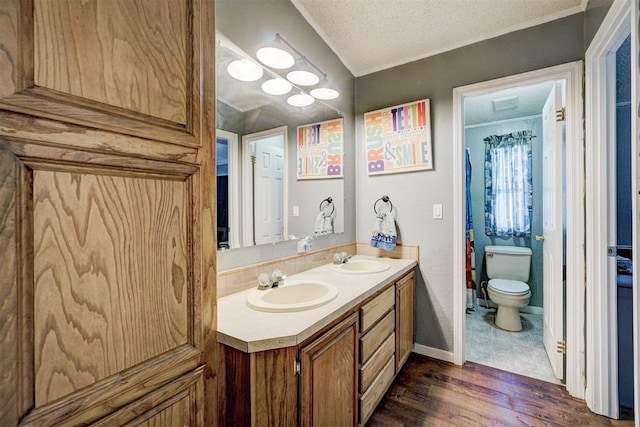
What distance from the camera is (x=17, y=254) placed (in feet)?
1.53

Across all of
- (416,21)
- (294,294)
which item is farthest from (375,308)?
(416,21)

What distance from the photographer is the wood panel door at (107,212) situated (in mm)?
470

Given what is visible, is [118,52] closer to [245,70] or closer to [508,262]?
[245,70]

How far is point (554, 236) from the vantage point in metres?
1.95

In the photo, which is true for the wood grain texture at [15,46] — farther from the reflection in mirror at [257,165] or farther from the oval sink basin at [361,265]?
the oval sink basin at [361,265]

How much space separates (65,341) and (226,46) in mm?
1328

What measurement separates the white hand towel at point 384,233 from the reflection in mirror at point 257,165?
54 centimetres

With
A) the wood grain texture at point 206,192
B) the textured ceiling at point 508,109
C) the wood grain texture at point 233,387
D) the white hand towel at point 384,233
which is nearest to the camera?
the wood grain texture at point 206,192

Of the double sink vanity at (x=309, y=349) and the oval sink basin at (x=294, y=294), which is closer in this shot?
the double sink vanity at (x=309, y=349)

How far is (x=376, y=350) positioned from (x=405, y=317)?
1.82 feet

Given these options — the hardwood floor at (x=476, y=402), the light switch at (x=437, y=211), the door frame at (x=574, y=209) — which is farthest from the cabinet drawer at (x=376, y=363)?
the door frame at (x=574, y=209)

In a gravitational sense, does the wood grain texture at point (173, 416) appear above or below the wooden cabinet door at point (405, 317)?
above

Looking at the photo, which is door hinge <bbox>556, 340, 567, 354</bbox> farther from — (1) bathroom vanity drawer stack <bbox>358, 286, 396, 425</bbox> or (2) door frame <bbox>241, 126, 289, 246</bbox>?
(2) door frame <bbox>241, 126, 289, 246</bbox>

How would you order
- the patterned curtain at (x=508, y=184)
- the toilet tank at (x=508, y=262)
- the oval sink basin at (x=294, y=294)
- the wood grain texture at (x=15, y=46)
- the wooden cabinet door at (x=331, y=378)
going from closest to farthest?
1. the wood grain texture at (x=15, y=46)
2. the wooden cabinet door at (x=331, y=378)
3. the oval sink basin at (x=294, y=294)
4. the toilet tank at (x=508, y=262)
5. the patterned curtain at (x=508, y=184)
